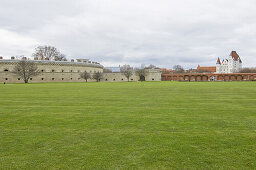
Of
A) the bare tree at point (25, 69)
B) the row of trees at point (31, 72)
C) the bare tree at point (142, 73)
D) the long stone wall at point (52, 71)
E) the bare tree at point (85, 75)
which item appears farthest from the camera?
the bare tree at point (142, 73)

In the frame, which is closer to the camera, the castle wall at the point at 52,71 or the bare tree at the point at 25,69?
the bare tree at the point at 25,69

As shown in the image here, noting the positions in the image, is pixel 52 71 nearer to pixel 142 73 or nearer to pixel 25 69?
pixel 25 69

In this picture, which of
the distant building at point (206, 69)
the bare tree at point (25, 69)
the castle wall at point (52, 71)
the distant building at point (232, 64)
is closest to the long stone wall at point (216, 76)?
Result: the castle wall at point (52, 71)

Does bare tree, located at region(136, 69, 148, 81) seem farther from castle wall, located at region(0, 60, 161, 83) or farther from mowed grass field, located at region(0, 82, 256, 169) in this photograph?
mowed grass field, located at region(0, 82, 256, 169)

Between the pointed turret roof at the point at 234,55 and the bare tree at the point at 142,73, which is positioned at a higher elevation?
the pointed turret roof at the point at 234,55

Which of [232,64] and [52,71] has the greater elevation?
[232,64]

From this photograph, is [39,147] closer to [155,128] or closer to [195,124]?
[155,128]

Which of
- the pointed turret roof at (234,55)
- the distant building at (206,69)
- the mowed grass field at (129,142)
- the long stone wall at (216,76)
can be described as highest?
the pointed turret roof at (234,55)

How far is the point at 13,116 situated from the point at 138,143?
644 cm

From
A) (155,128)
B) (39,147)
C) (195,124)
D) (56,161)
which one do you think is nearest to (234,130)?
(195,124)

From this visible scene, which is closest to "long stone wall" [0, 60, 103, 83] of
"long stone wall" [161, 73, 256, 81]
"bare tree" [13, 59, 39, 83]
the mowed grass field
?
"bare tree" [13, 59, 39, 83]

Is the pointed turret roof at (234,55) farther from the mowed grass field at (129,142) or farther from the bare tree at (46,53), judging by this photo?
the mowed grass field at (129,142)

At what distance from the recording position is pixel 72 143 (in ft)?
17.4

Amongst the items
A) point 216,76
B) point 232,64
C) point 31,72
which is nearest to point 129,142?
point 31,72
